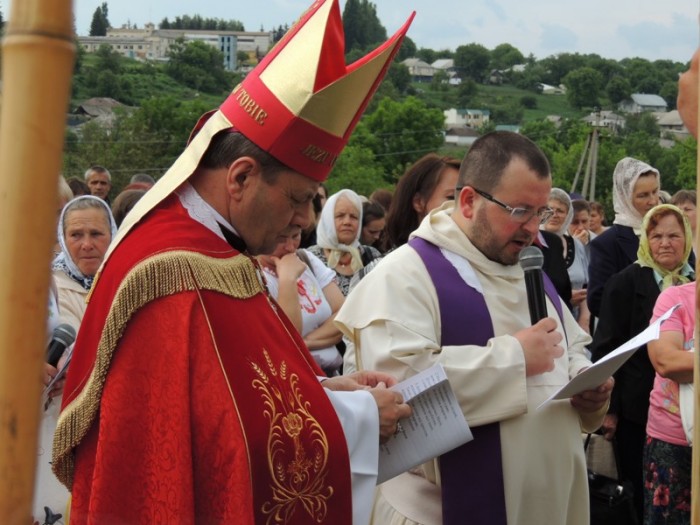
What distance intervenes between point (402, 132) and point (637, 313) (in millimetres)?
71781

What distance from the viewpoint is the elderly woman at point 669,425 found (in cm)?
495

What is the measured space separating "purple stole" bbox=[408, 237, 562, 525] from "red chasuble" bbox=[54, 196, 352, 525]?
1079 mm

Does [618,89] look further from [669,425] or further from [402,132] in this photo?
[669,425]

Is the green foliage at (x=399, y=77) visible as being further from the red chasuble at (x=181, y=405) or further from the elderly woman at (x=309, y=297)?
the red chasuble at (x=181, y=405)

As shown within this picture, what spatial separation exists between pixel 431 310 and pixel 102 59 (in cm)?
8937

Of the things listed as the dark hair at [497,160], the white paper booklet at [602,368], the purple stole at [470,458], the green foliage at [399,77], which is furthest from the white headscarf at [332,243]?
the green foliage at [399,77]

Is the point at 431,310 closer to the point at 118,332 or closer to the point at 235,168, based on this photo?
the point at 235,168

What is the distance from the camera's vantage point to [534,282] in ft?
11.9

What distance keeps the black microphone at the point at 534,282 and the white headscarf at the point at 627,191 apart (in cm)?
371

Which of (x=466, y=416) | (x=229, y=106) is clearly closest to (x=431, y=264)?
(x=466, y=416)

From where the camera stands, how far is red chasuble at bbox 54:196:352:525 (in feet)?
7.86

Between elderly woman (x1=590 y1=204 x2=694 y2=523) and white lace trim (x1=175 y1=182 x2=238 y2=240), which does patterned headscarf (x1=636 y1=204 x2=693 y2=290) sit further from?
white lace trim (x1=175 y1=182 x2=238 y2=240)

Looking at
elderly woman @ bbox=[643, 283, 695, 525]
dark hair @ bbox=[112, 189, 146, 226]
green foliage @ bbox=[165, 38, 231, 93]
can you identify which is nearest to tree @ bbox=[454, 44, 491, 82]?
green foliage @ bbox=[165, 38, 231, 93]

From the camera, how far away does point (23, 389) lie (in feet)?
3.11
